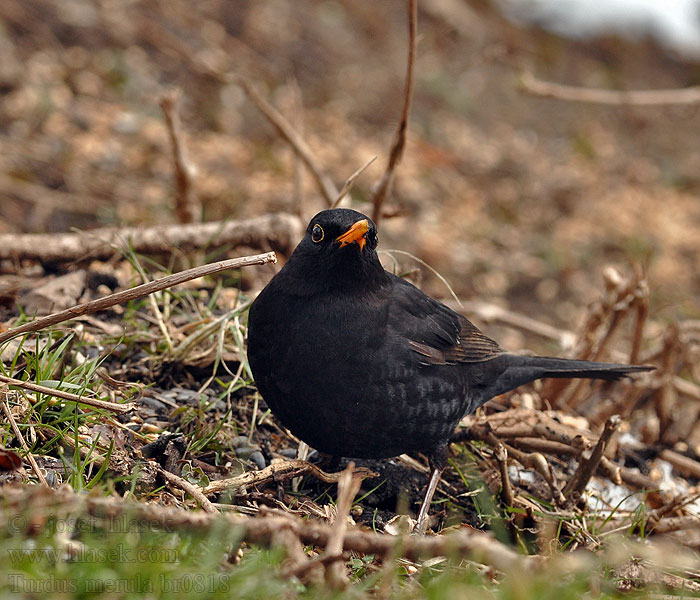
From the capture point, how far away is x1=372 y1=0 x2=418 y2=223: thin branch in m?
4.66

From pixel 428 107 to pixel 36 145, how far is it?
5.21 metres

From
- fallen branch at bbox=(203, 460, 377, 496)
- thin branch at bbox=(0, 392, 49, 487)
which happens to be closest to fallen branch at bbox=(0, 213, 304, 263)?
thin branch at bbox=(0, 392, 49, 487)

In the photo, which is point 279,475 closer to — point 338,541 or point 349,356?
point 349,356

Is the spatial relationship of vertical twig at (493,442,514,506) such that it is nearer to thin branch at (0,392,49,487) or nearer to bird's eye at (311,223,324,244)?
bird's eye at (311,223,324,244)

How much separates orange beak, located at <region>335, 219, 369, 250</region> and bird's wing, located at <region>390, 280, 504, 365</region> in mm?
432

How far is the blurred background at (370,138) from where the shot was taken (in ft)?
25.5

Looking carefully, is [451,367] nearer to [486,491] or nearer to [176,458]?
[486,491]

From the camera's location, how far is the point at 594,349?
5145 millimetres

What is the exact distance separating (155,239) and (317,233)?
1791 millimetres

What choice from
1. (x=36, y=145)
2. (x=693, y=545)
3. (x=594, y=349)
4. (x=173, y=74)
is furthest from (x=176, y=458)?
(x=173, y=74)

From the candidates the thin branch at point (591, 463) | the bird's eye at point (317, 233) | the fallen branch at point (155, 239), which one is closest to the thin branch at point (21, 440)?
the bird's eye at point (317, 233)

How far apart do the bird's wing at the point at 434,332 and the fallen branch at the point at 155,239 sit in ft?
4.74

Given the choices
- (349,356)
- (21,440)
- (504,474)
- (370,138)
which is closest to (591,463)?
(504,474)

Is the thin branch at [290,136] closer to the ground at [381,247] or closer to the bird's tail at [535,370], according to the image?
the ground at [381,247]
